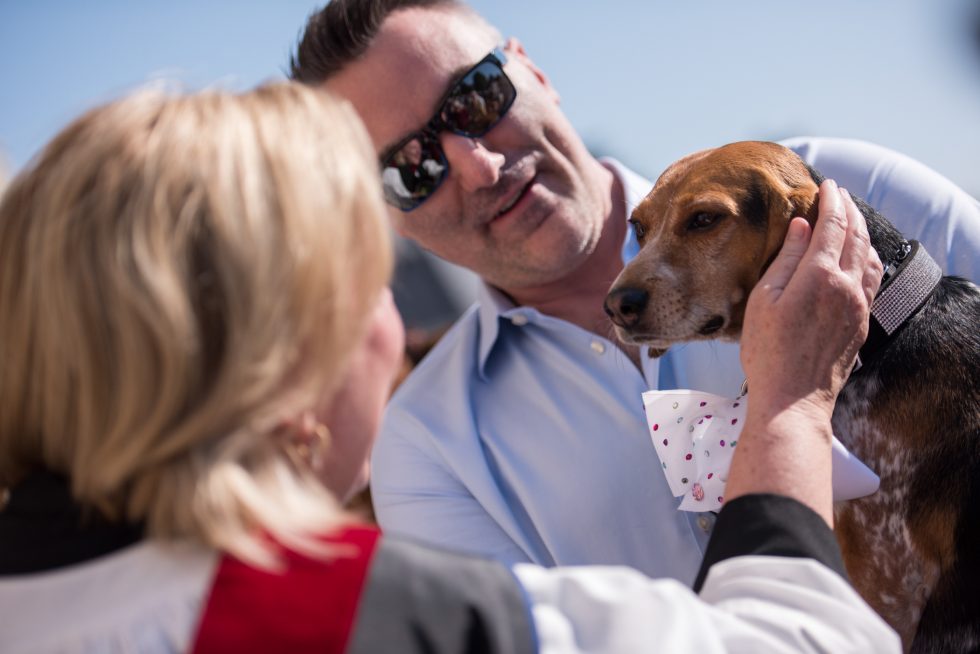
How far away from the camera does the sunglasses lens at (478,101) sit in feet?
11.1

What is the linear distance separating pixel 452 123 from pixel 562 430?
1.32m

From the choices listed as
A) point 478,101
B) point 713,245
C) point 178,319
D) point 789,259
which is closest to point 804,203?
point 713,245

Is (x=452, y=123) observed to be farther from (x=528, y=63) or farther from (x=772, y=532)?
(x=772, y=532)

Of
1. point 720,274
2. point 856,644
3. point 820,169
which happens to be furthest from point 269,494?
point 820,169

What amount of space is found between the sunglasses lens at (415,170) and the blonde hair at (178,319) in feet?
6.74

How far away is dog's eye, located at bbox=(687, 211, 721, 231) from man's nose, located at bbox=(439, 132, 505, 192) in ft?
2.69

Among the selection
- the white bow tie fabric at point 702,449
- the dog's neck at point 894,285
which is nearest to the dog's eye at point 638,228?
the dog's neck at point 894,285

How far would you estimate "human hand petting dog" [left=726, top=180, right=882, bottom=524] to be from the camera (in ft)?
5.49

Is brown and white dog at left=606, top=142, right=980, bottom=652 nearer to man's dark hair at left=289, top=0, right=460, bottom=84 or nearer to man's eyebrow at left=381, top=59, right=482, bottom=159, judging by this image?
man's eyebrow at left=381, top=59, right=482, bottom=159

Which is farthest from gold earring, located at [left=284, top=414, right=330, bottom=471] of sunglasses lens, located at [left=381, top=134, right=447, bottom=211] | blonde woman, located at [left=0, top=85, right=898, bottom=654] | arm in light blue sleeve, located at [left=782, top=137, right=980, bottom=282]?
arm in light blue sleeve, located at [left=782, top=137, right=980, bottom=282]

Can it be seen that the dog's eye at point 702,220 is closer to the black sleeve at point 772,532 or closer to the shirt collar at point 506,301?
the shirt collar at point 506,301

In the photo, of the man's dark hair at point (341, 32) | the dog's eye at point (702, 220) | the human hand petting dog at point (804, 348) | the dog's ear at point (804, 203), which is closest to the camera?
the human hand petting dog at point (804, 348)

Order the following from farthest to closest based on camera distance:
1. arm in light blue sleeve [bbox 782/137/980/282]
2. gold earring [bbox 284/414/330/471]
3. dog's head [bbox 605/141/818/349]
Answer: arm in light blue sleeve [bbox 782/137/980/282]
dog's head [bbox 605/141/818/349]
gold earring [bbox 284/414/330/471]

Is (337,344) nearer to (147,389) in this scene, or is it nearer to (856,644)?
(147,389)
